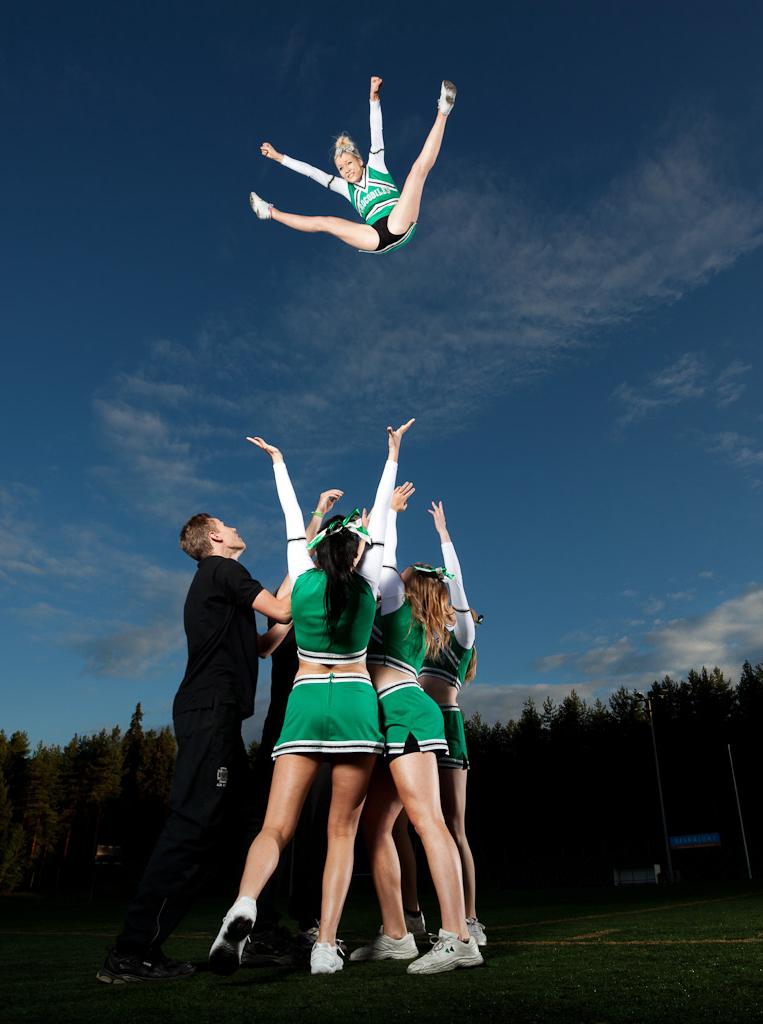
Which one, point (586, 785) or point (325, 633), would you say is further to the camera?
point (586, 785)

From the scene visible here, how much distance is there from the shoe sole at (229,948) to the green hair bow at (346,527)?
1.86 m

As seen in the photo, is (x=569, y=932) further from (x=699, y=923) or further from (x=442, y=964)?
(x=442, y=964)

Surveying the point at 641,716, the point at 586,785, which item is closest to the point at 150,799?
the point at 586,785

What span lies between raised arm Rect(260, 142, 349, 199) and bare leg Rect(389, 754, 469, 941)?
594cm

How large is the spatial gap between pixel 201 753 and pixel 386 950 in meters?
1.67

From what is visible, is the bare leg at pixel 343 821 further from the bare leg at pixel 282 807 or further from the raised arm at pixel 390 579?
the raised arm at pixel 390 579

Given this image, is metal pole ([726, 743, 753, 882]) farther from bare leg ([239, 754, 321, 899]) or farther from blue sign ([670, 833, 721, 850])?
bare leg ([239, 754, 321, 899])

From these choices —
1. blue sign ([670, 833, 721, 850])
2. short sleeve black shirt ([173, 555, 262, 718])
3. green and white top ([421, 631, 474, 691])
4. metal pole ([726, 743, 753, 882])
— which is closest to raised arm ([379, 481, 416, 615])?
short sleeve black shirt ([173, 555, 262, 718])

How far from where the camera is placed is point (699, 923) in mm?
6957

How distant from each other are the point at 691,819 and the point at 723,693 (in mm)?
8735

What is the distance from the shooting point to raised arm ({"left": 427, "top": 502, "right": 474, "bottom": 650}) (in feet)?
17.9

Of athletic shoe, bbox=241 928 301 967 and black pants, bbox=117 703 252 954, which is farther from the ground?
black pants, bbox=117 703 252 954

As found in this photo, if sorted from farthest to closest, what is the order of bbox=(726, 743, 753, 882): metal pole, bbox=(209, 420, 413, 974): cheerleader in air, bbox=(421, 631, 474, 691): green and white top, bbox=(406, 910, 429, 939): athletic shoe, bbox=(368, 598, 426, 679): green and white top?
1. bbox=(726, 743, 753, 882): metal pole
2. bbox=(406, 910, 429, 939): athletic shoe
3. bbox=(421, 631, 474, 691): green and white top
4. bbox=(368, 598, 426, 679): green and white top
5. bbox=(209, 420, 413, 974): cheerleader in air

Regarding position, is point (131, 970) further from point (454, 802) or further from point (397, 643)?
point (454, 802)
